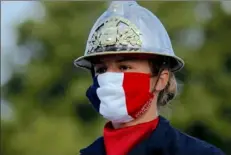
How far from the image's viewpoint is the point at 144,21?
5.46 meters

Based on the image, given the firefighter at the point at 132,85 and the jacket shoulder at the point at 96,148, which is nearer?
the firefighter at the point at 132,85

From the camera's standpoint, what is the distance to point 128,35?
212 inches

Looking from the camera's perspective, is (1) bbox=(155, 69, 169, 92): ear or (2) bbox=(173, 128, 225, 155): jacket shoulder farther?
(1) bbox=(155, 69, 169, 92): ear

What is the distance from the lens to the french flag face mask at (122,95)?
5340mm

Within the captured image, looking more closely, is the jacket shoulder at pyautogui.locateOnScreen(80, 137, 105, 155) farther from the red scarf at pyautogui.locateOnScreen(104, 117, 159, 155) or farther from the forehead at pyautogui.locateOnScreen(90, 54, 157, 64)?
the forehead at pyautogui.locateOnScreen(90, 54, 157, 64)

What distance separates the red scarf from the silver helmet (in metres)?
0.42

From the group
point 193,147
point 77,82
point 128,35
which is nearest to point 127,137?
point 193,147

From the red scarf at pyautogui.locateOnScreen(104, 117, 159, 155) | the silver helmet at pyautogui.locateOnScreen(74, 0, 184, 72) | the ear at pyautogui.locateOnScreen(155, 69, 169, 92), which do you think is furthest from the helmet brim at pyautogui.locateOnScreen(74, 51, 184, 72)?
the red scarf at pyautogui.locateOnScreen(104, 117, 159, 155)

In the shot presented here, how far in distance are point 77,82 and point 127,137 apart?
14.3 m

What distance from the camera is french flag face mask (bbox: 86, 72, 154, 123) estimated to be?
5.34 m

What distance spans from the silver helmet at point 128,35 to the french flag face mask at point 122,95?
0.48 feet

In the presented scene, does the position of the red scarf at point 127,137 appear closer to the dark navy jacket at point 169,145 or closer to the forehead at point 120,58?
the dark navy jacket at point 169,145

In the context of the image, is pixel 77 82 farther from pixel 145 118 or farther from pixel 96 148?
pixel 145 118

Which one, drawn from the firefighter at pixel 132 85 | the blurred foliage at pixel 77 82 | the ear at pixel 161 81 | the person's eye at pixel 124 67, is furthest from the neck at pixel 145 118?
the blurred foliage at pixel 77 82
